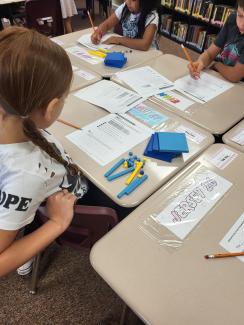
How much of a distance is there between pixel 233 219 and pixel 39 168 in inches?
23.8

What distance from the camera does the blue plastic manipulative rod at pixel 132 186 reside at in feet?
2.98

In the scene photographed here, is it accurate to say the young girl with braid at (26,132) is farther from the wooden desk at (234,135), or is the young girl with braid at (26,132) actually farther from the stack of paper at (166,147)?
the wooden desk at (234,135)

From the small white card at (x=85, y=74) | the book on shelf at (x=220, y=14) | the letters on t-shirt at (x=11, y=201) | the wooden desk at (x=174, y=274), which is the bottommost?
the book on shelf at (x=220, y=14)

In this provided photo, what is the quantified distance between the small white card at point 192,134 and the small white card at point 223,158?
10 cm

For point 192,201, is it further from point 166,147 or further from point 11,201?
point 11,201

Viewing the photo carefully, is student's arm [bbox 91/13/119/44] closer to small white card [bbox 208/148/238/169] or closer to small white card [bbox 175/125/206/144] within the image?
small white card [bbox 175/125/206/144]

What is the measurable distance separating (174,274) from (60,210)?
0.40m

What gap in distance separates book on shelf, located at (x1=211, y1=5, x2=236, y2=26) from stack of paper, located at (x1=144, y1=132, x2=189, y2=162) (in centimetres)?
276

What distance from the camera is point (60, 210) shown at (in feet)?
2.89

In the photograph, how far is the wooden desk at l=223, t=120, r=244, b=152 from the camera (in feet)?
3.72

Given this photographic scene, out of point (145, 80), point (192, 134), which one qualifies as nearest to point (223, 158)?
point (192, 134)

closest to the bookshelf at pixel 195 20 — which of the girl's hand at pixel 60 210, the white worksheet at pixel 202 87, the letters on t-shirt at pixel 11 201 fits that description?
the white worksheet at pixel 202 87

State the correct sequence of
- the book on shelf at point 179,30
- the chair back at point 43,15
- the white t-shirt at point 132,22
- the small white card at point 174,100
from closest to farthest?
the small white card at point 174,100 < the white t-shirt at point 132,22 < the chair back at point 43,15 < the book on shelf at point 179,30

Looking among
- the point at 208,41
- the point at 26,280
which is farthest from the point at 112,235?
the point at 208,41
